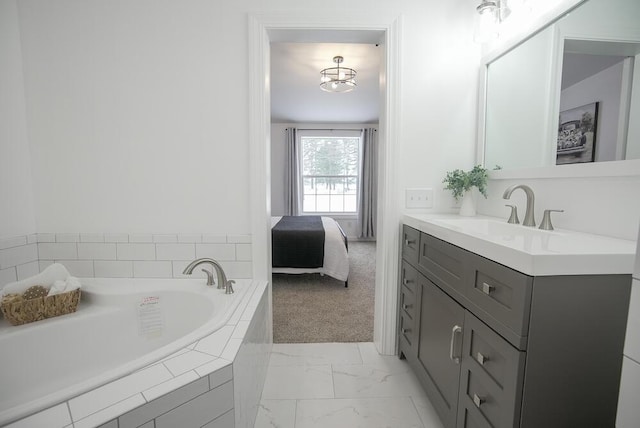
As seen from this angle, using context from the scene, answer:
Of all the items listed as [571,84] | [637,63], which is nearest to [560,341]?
[637,63]

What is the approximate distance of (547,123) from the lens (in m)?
1.32

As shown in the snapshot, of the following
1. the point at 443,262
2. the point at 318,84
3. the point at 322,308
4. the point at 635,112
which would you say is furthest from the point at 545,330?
the point at 318,84

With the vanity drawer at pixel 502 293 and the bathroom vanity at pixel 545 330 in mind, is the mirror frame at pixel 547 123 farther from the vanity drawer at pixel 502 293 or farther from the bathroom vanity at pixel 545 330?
the vanity drawer at pixel 502 293

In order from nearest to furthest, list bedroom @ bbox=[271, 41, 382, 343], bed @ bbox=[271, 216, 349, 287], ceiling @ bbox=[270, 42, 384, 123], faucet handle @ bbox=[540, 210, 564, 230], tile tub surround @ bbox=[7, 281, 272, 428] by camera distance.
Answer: tile tub surround @ bbox=[7, 281, 272, 428], faucet handle @ bbox=[540, 210, 564, 230], bedroom @ bbox=[271, 41, 382, 343], ceiling @ bbox=[270, 42, 384, 123], bed @ bbox=[271, 216, 349, 287]

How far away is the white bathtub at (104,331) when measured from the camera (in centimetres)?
127

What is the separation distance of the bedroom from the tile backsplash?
2.73 feet

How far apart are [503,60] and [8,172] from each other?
2.84 m

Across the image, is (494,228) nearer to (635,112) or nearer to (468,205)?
(468,205)

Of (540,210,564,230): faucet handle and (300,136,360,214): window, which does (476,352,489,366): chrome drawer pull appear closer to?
(540,210,564,230): faucet handle

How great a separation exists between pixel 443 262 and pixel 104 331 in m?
1.72

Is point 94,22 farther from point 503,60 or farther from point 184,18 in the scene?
point 503,60

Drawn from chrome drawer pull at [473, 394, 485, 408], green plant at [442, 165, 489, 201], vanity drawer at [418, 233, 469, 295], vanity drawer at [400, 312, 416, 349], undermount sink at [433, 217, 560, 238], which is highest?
green plant at [442, 165, 489, 201]

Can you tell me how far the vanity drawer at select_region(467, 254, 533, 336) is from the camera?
76 cm

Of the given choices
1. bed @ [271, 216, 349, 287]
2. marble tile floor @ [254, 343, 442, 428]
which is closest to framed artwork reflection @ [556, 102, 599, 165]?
marble tile floor @ [254, 343, 442, 428]
